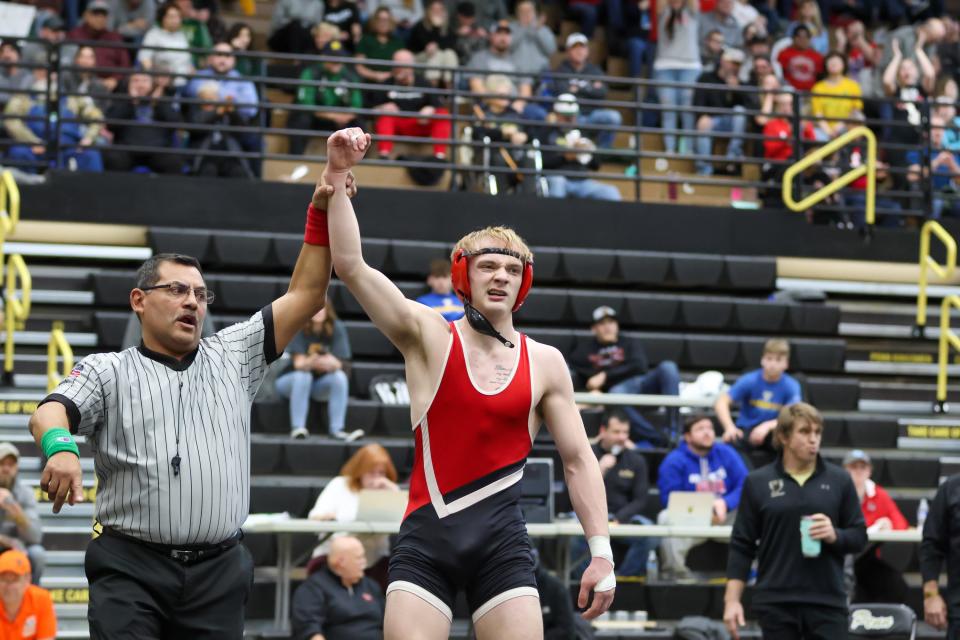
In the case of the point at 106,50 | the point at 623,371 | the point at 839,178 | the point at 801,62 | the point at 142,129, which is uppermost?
the point at 801,62

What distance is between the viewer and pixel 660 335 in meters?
14.3

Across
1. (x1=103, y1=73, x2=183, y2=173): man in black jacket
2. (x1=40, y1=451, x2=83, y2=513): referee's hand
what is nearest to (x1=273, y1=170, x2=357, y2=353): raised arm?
(x1=40, y1=451, x2=83, y2=513): referee's hand

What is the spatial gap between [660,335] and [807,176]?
3114mm

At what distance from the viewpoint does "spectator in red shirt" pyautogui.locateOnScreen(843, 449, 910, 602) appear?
11.7 metres

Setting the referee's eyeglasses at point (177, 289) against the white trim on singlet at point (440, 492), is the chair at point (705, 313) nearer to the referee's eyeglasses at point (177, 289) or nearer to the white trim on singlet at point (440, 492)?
the white trim on singlet at point (440, 492)

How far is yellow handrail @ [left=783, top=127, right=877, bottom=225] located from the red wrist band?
10.1 m

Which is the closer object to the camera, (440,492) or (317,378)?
(440,492)

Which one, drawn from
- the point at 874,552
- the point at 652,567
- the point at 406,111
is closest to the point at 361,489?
the point at 652,567

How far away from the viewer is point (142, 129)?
1476 cm

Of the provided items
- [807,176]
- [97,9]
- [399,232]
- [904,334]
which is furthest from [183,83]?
[904,334]

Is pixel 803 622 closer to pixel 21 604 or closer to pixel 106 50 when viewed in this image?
pixel 21 604

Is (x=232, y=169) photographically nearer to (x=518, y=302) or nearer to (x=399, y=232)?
(x=399, y=232)

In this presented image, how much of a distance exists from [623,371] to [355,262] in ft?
25.3

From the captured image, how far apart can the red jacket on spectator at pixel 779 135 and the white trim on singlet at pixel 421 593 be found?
37.3ft
